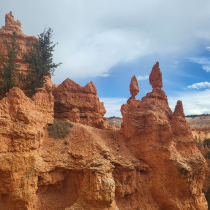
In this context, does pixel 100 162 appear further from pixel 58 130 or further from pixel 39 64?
pixel 39 64

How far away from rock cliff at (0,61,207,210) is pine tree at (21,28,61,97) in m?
4.96

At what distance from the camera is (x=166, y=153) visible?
41.8 ft

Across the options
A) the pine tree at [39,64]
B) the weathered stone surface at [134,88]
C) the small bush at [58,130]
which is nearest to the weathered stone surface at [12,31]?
the pine tree at [39,64]

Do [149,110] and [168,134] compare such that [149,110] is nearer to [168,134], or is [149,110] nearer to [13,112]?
[168,134]

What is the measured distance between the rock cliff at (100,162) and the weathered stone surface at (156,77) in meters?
0.83

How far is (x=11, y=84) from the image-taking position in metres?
15.9

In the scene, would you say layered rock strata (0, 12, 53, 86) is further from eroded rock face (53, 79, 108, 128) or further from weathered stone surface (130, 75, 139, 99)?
weathered stone surface (130, 75, 139, 99)

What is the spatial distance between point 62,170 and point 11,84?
10.3 m

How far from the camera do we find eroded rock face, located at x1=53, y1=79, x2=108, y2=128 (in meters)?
20.6

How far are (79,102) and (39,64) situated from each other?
6554mm

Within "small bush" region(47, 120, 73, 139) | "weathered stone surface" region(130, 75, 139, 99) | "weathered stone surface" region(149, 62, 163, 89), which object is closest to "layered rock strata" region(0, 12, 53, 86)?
"small bush" region(47, 120, 73, 139)

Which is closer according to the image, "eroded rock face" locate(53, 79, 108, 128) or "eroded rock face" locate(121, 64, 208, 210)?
"eroded rock face" locate(121, 64, 208, 210)

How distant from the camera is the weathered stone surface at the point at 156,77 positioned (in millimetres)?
17109

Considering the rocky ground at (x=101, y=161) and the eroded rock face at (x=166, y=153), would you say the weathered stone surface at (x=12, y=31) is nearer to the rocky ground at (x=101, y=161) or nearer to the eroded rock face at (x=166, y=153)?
the rocky ground at (x=101, y=161)
